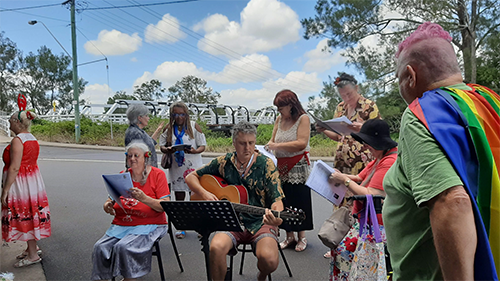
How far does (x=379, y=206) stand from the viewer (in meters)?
2.40

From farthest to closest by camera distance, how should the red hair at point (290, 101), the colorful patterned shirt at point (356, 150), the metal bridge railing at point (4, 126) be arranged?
the metal bridge railing at point (4, 126)
the red hair at point (290, 101)
the colorful patterned shirt at point (356, 150)

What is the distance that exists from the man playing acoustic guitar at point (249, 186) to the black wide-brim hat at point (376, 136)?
2.75 ft

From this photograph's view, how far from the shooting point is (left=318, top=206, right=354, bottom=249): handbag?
2.44m

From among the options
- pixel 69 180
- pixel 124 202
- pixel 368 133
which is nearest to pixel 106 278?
pixel 124 202

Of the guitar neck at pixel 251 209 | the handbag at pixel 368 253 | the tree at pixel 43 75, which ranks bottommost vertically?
the handbag at pixel 368 253

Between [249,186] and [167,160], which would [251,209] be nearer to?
[249,186]

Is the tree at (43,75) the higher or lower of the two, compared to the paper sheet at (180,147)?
higher

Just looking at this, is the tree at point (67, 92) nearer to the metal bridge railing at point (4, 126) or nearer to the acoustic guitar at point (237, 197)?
the metal bridge railing at point (4, 126)

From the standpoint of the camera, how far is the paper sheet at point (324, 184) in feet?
8.89

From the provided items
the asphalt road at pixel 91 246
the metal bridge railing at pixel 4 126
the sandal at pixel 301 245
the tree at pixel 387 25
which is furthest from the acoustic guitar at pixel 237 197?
the metal bridge railing at pixel 4 126

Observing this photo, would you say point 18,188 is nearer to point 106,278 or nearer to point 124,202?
point 124,202

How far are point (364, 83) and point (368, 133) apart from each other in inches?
430

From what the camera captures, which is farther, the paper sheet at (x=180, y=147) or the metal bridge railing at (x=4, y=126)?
the metal bridge railing at (x=4, y=126)

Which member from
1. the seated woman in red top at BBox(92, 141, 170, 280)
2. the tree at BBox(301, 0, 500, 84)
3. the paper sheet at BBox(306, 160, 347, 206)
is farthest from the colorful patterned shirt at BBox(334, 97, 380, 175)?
the tree at BBox(301, 0, 500, 84)
